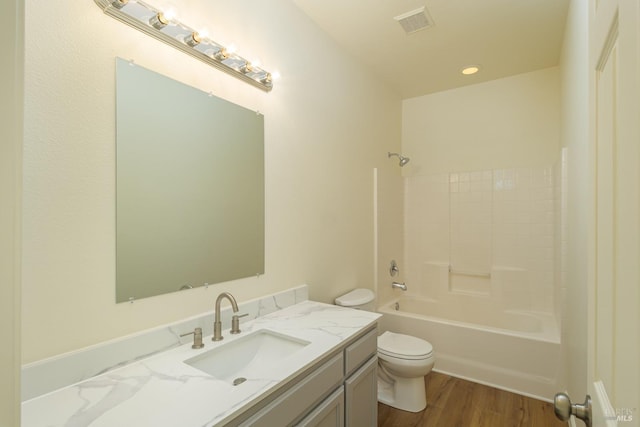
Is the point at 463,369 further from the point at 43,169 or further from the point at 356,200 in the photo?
the point at 43,169

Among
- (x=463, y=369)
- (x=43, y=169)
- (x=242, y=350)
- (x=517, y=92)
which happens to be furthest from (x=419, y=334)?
(x=43, y=169)

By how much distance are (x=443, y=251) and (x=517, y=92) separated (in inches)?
67.2

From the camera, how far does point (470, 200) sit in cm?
322

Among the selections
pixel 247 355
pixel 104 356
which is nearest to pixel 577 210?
pixel 247 355

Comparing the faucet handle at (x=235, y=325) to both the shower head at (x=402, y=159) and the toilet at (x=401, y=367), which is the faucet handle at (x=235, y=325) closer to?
the toilet at (x=401, y=367)

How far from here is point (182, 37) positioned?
1338mm

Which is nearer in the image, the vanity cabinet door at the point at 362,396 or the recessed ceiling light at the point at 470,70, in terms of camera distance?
the vanity cabinet door at the point at 362,396

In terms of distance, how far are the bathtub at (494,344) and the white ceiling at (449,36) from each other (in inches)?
88.1

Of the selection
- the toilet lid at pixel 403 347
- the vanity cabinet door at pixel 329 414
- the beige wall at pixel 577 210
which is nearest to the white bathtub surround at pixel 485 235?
the beige wall at pixel 577 210

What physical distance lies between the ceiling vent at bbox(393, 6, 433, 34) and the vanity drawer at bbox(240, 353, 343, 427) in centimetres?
215

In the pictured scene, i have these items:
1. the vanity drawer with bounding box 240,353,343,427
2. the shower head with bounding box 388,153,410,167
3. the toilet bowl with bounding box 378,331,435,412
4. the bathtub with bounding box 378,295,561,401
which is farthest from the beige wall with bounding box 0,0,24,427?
the shower head with bounding box 388,153,410,167

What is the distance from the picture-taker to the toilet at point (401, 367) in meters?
2.14

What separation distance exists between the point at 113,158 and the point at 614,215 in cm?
144

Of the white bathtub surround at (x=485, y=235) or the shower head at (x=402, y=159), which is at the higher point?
the shower head at (x=402, y=159)
